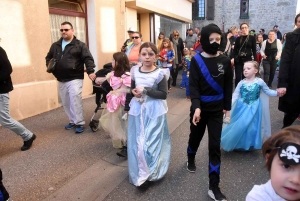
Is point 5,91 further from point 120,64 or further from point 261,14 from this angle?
point 261,14

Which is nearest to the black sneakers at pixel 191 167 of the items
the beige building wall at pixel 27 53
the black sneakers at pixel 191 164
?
the black sneakers at pixel 191 164

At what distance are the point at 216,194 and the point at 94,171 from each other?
1.67m

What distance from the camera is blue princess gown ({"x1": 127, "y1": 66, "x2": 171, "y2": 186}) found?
3100 mm

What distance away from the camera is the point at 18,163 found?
3.89m

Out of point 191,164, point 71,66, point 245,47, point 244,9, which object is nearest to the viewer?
point 191,164

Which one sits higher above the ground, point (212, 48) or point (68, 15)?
point (68, 15)

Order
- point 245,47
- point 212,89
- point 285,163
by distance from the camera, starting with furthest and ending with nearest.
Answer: point 245,47
point 212,89
point 285,163

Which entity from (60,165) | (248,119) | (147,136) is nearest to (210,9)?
(248,119)

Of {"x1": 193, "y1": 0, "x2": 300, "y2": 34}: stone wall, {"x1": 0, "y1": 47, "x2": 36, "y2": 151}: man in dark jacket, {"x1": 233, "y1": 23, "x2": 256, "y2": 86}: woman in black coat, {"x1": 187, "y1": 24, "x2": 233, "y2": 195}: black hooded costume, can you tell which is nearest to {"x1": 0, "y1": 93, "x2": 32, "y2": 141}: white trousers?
{"x1": 0, "y1": 47, "x2": 36, "y2": 151}: man in dark jacket

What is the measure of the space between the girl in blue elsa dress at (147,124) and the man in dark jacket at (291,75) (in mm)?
1700

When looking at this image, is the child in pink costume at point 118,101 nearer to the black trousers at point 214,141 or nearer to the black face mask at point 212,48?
the black trousers at point 214,141

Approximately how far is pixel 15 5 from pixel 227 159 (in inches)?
203

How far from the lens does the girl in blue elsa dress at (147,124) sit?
3.11 metres

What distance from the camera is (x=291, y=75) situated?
12.2 ft
